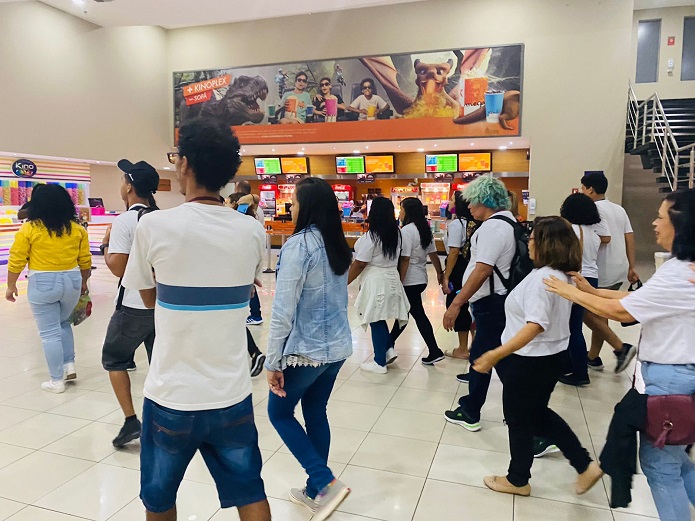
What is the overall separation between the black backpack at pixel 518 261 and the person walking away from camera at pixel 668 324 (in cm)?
103

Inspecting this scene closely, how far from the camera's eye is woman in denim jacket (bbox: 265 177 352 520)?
2119 mm

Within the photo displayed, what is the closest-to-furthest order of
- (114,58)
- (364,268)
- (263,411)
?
(263,411) < (364,268) < (114,58)

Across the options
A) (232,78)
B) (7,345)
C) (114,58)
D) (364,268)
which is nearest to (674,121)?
(364,268)

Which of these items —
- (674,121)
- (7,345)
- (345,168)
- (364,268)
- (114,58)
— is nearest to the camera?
(364,268)

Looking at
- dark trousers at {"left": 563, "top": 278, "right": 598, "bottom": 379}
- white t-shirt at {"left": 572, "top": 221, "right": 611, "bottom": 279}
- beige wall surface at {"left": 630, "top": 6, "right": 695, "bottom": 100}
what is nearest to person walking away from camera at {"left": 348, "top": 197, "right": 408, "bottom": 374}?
dark trousers at {"left": 563, "top": 278, "right": 598, "bottom": 379}

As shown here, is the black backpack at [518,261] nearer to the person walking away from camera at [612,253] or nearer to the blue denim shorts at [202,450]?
the person walking away from camera at [612,253]

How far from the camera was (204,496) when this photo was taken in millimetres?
2500

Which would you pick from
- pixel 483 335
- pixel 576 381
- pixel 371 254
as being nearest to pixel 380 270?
pixel 371 254

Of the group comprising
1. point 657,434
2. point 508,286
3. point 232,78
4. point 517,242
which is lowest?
point 657,434

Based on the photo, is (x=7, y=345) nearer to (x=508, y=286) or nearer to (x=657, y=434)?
(x=508, y=286)

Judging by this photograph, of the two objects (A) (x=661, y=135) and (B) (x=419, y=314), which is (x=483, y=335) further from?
(A) (x=661, y=135)

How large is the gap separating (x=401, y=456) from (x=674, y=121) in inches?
403

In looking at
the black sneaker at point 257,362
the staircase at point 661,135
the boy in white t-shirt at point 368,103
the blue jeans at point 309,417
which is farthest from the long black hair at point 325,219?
the boy in white t-shirt at point 368,103

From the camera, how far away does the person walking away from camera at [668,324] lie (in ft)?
5.59
